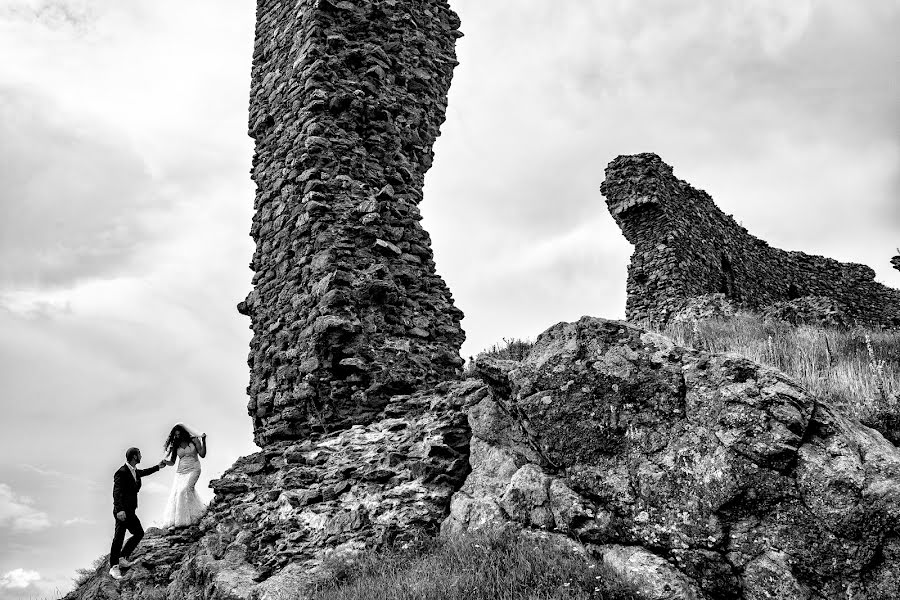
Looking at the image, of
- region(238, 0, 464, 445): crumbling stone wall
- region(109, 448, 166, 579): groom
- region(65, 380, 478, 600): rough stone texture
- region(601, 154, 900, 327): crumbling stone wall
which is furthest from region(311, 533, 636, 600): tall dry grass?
region(601, 154, 900, 327): crumbling stone wall

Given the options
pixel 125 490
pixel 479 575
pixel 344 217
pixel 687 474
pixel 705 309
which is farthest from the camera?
pixel 705 309

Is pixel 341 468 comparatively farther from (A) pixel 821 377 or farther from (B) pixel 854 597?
(A) pixel 821 377

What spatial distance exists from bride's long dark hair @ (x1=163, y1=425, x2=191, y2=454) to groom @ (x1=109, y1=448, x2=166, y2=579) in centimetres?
20

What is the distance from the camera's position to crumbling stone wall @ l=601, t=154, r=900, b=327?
60.0 feet

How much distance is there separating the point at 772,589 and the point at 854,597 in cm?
50

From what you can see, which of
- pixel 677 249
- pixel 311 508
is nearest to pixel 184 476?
pixel 311 508

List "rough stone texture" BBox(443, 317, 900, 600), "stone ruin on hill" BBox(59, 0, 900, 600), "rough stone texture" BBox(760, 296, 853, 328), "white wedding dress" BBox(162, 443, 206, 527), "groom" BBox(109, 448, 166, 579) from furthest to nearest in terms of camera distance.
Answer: "rough stone texture" BBox(760, 296, 853, 328), "white wedding dress" BBox(162, 443, 206, 527), "groom" BBox(109, 448, 166, 579), "stone ruin on hill" BBox(59, 0, 900, 600), "rough stone texture" BBox(443, 317, 900, 600)

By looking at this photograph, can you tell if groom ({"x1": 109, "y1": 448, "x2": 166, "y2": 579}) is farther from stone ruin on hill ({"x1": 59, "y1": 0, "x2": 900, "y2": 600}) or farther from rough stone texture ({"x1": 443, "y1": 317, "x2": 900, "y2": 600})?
rough stone texture ({"x1": 443, "y1": 317, "x2": 900, "y2": 600})

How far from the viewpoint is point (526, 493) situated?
570cm

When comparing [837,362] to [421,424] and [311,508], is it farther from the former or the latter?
[311,508]

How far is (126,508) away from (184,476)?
727 mm

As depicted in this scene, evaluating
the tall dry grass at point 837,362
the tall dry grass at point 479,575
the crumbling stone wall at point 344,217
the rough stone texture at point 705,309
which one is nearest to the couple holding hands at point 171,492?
the crumbling stone wall at point 344,217

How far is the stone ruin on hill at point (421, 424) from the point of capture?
15.5 ft

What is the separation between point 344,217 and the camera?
8.43 m
